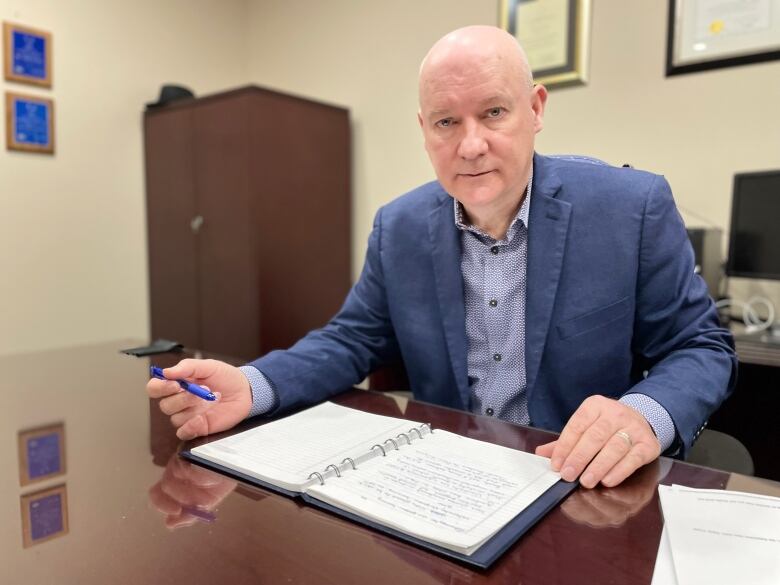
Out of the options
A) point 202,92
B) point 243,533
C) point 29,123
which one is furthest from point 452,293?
point 202,92

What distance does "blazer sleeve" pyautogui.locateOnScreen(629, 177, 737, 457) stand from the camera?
3.13 ft

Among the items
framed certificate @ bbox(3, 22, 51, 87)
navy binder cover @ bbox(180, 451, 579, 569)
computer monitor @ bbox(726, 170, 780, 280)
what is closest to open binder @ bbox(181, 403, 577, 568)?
navy binder cover @ bbox(180, 451, 579, 569)

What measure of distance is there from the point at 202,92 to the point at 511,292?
307cm

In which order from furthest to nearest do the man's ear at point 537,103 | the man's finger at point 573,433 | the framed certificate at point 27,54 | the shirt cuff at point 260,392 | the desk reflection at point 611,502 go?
the framed certificate at point 27,54 < the man's ear at point 537,103 < the shirt cuff at point 260,392 < the man's finger at point 573,433 < the desk reflection at point 611,502

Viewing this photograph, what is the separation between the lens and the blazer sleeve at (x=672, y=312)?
95 cm

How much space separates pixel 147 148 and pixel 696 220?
2.83 metres

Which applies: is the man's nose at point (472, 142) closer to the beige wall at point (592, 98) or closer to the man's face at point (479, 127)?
the man's face at point (479, 127)

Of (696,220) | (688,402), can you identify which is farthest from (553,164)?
(696,220)

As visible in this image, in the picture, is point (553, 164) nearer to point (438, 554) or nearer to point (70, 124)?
point (438, 554)

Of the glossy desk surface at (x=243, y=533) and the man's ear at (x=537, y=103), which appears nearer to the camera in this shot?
the glossy desk surface at (x=243, y=533)

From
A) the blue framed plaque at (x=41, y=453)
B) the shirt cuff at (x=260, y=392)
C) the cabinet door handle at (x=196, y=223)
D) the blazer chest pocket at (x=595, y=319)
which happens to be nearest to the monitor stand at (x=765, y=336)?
the blazer chest pocket at (x=595, y=319)

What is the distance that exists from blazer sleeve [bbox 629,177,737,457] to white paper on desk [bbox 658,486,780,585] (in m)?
0.31

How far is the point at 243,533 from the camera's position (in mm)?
579

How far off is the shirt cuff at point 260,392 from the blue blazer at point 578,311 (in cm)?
1
